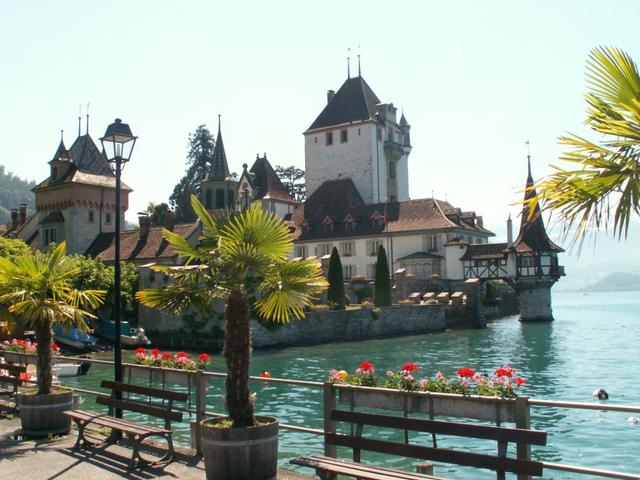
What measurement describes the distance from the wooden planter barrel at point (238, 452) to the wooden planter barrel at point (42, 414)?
4.42 m

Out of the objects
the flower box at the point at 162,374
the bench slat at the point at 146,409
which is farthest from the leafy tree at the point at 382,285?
the bench slat at the point at 146,409

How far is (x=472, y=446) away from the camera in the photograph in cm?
1623

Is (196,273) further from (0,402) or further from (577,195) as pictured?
(0,402)

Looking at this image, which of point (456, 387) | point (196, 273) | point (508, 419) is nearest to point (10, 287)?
point (196, 273)

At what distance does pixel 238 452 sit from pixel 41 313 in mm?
5131

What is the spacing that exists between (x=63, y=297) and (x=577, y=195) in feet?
31.8

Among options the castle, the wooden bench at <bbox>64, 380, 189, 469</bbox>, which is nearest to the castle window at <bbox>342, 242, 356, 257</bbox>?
the castle

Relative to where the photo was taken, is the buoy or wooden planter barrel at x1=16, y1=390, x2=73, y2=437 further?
the buoy

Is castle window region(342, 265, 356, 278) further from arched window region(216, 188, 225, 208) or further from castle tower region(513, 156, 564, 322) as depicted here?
castle tower region(513, 156, 564, 322)

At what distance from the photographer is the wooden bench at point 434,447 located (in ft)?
20.1

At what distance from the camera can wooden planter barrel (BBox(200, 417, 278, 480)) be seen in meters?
7.75

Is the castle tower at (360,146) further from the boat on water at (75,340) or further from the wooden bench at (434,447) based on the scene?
the wooden bench at (434,447)

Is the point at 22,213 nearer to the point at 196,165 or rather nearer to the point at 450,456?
the point at 196,165

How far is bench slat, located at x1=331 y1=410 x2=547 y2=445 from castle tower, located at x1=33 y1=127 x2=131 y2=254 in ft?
174
